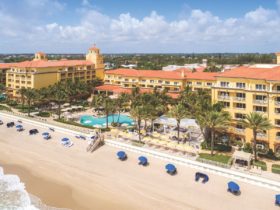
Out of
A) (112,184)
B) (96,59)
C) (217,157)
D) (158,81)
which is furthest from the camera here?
(96,59)

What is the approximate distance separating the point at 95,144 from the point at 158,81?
44678 millimetres

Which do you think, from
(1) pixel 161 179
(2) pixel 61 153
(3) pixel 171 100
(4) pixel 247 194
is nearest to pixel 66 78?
(3) pixel 171 100

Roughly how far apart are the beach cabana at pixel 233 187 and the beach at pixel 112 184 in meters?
0.63

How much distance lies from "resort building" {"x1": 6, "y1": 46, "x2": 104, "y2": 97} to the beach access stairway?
163ft

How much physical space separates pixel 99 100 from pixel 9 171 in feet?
94.6

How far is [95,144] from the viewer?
51344mm

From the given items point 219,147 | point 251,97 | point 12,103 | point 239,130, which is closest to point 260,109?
point 251,97

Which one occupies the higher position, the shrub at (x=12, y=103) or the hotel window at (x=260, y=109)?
the hotel window at (x=260, y=109)

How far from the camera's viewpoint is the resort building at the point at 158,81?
87.1 m

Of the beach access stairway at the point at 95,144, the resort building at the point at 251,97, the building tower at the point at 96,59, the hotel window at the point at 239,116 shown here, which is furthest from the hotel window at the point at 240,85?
the building tower at the point at 96,59

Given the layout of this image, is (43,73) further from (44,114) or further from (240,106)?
(240,106)

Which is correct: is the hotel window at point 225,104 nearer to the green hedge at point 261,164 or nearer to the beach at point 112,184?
the green hedge at point 261,164

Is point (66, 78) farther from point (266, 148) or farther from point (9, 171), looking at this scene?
point (266, 148)

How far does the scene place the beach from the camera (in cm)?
3434
